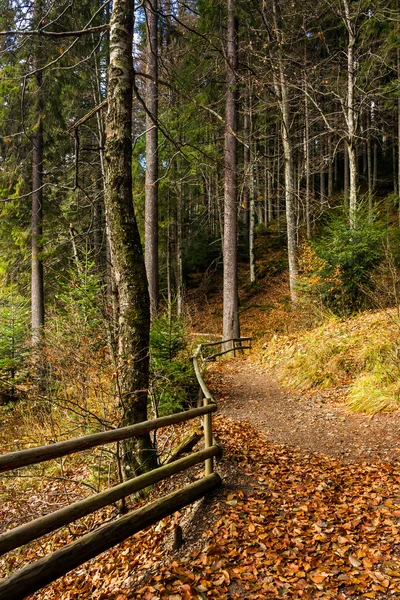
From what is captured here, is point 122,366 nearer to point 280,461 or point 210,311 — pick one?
point 280,461

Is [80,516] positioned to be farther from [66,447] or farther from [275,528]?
[275,528]

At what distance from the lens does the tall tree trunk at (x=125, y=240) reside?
4539mm

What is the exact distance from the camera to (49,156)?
14.9 meters

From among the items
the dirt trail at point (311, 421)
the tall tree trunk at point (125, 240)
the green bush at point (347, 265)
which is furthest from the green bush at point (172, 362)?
the green bush at point (347, 265)

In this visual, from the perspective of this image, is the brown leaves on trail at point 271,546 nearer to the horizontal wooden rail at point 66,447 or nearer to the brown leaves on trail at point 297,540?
the brown leaves on trail at point 297,540

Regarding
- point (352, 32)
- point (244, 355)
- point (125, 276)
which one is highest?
point (352, 32)

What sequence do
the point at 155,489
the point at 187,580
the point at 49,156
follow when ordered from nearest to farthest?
the point at 187,580, the point at 155,489, the point at 49,156

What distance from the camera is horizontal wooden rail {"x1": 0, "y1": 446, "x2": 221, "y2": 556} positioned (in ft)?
8.89

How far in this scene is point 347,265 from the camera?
11.6 meters

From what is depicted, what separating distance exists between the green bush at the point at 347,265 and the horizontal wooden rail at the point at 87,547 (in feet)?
28.8

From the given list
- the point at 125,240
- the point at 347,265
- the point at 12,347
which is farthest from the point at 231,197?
the point at 125,240

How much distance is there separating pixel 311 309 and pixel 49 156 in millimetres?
11695

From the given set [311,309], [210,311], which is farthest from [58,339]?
[210,311]

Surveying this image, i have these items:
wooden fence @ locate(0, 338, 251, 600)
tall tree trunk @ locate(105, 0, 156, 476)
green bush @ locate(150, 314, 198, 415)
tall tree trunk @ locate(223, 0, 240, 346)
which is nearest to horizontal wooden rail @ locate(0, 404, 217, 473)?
wooden fence @ locate(0, 338, 251, 600)
